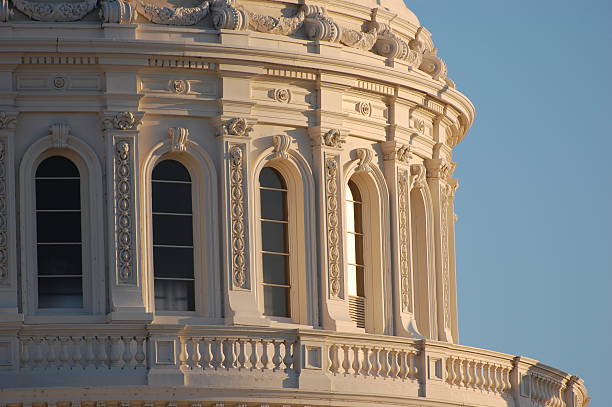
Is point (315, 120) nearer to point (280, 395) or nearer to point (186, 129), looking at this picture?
point (186, 129)

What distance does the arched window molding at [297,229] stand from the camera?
231 feet

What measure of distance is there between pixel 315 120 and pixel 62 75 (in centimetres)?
619

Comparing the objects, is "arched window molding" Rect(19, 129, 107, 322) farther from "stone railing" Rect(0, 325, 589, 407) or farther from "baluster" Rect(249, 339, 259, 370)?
"baluster" Rect(249, 339, 259, 370)

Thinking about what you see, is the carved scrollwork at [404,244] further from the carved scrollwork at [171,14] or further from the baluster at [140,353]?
the baluster at [140,353]

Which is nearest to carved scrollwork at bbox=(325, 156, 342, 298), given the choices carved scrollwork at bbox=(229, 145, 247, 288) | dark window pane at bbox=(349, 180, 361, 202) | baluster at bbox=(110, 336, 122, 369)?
dark window pane at bbox=(349, 180, 361, 202)

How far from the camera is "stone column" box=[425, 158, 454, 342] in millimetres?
75125

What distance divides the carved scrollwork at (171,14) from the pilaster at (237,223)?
94.4 inches

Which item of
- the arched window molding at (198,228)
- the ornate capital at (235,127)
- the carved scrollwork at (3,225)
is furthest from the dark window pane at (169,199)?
the carved scrollwork at (3,225)

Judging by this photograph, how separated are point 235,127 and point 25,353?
873 centimetres

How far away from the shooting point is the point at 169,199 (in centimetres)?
7000

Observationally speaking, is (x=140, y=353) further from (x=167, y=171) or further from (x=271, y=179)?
(x=271, y=179)

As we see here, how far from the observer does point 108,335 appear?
210ft

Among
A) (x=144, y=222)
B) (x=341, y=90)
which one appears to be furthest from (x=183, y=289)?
(x=341, y=90)

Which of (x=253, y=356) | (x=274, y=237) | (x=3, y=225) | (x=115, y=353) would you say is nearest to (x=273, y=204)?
(x=274, y=237)
